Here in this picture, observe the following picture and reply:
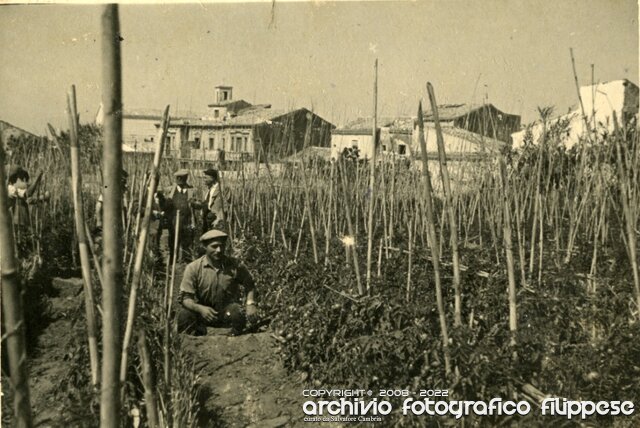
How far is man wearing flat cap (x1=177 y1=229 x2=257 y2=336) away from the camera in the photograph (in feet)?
12.4

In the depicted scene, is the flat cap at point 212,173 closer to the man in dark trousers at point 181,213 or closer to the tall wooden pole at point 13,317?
the man in dark trousers at point 181,213

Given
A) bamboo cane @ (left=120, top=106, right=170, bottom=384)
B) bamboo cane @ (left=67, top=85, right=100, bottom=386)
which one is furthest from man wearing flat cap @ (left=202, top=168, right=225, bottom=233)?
bamboo cane @ (left=120, top=106, right=170, bottom=384)

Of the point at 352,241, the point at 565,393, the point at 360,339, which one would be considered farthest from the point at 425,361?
the point at 352,241

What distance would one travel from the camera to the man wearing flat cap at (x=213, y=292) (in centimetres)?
379

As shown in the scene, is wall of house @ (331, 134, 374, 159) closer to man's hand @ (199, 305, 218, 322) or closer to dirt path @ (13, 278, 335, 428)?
man's hand @ (199, 305, 218, 322)

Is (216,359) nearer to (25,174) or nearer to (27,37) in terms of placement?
(27,37)

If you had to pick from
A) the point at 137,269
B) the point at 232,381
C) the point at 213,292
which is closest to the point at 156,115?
the point at 213,292

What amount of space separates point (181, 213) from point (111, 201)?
521cm

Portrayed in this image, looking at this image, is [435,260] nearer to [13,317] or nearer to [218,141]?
[13,317]

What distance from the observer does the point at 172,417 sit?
2.38m

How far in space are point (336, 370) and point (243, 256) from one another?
2.95 meters

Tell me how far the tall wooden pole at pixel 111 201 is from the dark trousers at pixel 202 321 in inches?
102

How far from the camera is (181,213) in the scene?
20.4ft

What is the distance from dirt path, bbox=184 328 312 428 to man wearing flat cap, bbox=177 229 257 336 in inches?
7.3
